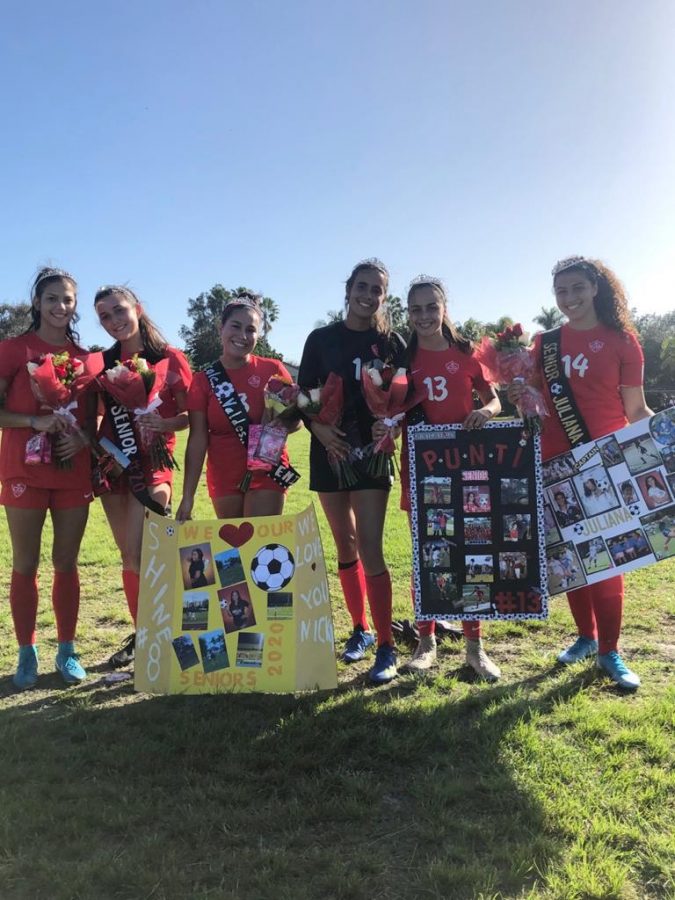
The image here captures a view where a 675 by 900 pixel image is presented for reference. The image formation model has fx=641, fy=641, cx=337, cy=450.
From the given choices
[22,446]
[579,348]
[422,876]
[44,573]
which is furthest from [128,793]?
[44,573]

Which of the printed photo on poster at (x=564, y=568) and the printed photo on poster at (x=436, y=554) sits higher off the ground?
the printed photo on poster at (x=436, y=554)

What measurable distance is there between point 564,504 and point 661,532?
0.57 m

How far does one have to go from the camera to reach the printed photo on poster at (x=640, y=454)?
12.6 feet

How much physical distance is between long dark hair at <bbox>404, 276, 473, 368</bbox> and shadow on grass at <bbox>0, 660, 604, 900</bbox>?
7.08ft

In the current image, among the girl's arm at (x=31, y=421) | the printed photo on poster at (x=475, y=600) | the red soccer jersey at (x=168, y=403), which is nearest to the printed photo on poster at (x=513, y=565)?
the printed photo on poster at (x=475, y=600)

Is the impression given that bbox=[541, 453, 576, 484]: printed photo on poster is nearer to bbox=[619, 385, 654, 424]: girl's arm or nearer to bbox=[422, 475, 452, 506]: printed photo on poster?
bbox=[619, 385, 654, 424]: girl's arm

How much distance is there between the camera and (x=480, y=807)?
9.43 ft

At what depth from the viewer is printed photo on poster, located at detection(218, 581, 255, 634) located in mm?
3844

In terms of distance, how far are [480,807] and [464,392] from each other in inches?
93.3

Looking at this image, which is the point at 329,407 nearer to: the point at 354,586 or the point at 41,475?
the point at 354,586

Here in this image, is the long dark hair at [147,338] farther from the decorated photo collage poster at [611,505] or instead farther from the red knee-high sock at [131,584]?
the decorated photo collage poster at [611,505]

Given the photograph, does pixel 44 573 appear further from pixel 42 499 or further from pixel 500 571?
pixel 500 571

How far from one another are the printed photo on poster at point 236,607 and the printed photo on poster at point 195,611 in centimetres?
10

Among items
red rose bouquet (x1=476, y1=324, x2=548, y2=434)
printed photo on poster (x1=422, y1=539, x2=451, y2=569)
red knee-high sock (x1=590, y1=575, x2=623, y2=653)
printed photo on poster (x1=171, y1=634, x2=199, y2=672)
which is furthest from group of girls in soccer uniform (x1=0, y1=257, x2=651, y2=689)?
printed photo on poster (x1=171, y1=634, x2=199, y2=672)
